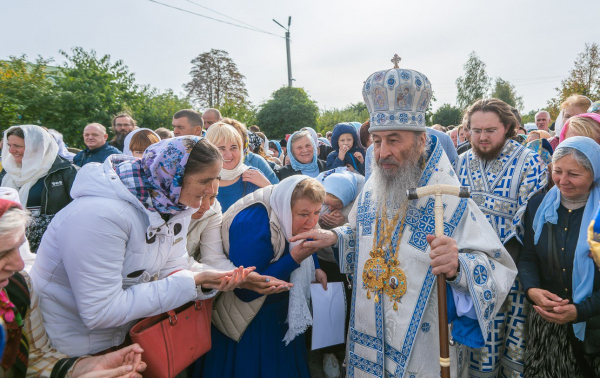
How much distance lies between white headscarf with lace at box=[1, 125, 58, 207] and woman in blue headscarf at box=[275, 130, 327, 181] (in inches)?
111

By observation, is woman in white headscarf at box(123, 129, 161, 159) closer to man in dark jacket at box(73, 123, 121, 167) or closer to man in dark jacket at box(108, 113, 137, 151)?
man in dark jacket at box(73, 123, 121, 167)

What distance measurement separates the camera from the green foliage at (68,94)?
853 cm

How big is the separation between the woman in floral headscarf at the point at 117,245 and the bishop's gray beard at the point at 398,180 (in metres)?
1.01

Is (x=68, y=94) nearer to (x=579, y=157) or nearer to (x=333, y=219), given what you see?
(x=333, y=219)

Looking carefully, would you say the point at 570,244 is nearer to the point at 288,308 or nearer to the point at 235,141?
the point at 288,308

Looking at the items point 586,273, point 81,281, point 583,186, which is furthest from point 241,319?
point 583,186

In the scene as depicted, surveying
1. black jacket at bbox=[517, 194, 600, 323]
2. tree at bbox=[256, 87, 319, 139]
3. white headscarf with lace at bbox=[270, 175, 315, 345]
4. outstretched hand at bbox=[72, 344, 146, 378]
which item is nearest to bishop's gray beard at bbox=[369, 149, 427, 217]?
white headscarf with lace at bbox=[270, 175, 315, 345]

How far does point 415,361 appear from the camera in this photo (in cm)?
211

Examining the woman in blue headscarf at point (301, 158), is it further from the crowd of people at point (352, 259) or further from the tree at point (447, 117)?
the tree at point (447, 117)

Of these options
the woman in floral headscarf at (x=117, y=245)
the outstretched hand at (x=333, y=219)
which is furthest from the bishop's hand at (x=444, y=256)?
the outstretched hand at (x=333, y=219)

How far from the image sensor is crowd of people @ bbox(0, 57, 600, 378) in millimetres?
1795

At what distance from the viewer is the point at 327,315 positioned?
2752 mm

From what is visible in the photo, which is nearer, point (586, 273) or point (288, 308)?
point (586, 273)

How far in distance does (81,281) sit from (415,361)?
179 centimetres
